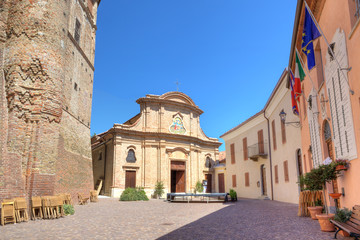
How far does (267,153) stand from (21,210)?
53.4 ft

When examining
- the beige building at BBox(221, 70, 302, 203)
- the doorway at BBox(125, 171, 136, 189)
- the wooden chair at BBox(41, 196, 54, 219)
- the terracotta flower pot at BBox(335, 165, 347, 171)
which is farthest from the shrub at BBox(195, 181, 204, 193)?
the terracotta flower pot at BBox(335, 165, 347, 171)

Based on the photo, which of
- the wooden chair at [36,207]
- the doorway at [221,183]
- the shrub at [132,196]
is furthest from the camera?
the doorway at [221,183]

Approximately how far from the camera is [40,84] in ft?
40.1

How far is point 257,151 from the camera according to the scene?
2236 centimetres

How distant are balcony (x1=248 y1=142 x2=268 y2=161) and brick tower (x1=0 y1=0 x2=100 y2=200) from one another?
13.2m

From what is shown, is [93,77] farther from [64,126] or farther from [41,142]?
[41,142]

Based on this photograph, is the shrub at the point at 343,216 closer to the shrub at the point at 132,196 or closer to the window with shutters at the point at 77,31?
the window with shutters at the point at 77,31

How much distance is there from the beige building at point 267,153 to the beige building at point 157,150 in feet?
13.0

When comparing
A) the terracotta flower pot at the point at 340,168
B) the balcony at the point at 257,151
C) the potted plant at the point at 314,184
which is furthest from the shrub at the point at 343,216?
the balcony at the point at 257,151

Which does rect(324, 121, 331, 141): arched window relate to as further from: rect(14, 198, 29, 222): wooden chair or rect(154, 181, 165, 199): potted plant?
rect(154, 181, 165, 199): potted plant

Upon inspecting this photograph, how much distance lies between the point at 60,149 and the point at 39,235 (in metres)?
6.74

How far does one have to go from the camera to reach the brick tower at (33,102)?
1110cm

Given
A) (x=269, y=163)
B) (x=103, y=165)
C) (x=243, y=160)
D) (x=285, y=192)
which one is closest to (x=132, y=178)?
(x=103, y=165)

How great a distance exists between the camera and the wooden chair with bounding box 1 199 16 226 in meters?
8.99
